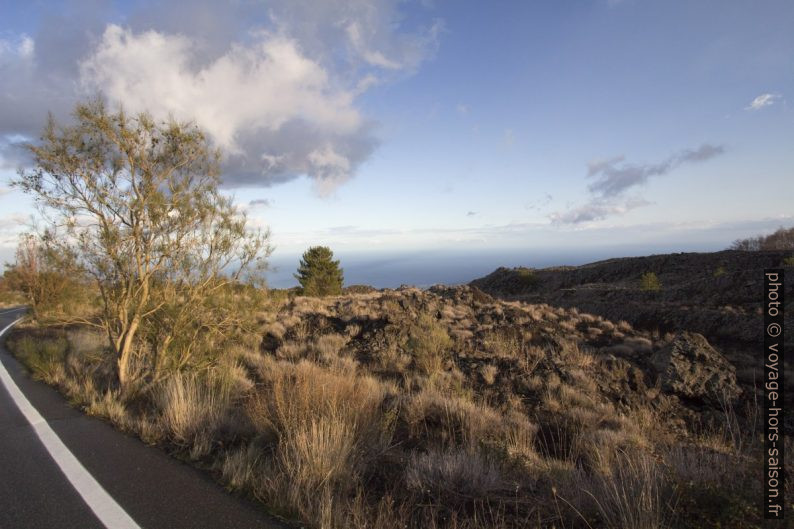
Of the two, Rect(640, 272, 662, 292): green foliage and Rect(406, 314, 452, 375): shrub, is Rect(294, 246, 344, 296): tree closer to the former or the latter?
Rect(406, 314, 452, 375): shrub

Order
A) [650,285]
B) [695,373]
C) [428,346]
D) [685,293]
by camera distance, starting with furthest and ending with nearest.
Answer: [650,285] → [685,293] → [428,346] → [695,373]

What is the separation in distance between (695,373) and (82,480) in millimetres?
10538

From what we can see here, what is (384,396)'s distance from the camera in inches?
279

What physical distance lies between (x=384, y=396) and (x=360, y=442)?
8.15 feet

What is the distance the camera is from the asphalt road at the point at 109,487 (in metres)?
3.30

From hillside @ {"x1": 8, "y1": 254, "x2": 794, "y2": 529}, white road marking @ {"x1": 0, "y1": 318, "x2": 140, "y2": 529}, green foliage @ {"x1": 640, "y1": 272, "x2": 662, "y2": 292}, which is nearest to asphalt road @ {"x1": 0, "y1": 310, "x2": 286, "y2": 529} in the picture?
white road marking @ {"x1": 0, "y1": 318, "x2": 140, "y2": 529}

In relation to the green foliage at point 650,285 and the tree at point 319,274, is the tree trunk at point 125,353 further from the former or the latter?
the green foliage at point 650,285

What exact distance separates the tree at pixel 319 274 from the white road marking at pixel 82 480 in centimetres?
2443

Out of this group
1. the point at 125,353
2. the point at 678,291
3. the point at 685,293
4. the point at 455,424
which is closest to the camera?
the point at 455,424

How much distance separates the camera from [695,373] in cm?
917

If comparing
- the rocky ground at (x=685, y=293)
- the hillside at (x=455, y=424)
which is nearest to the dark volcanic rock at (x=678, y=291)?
the rocky ground at (x=685, y=293)

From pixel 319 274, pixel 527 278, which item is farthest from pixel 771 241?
pixel 319 274

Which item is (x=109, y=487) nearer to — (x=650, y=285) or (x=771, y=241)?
(x=650, y=285)

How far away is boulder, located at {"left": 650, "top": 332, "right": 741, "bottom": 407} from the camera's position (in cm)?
877
